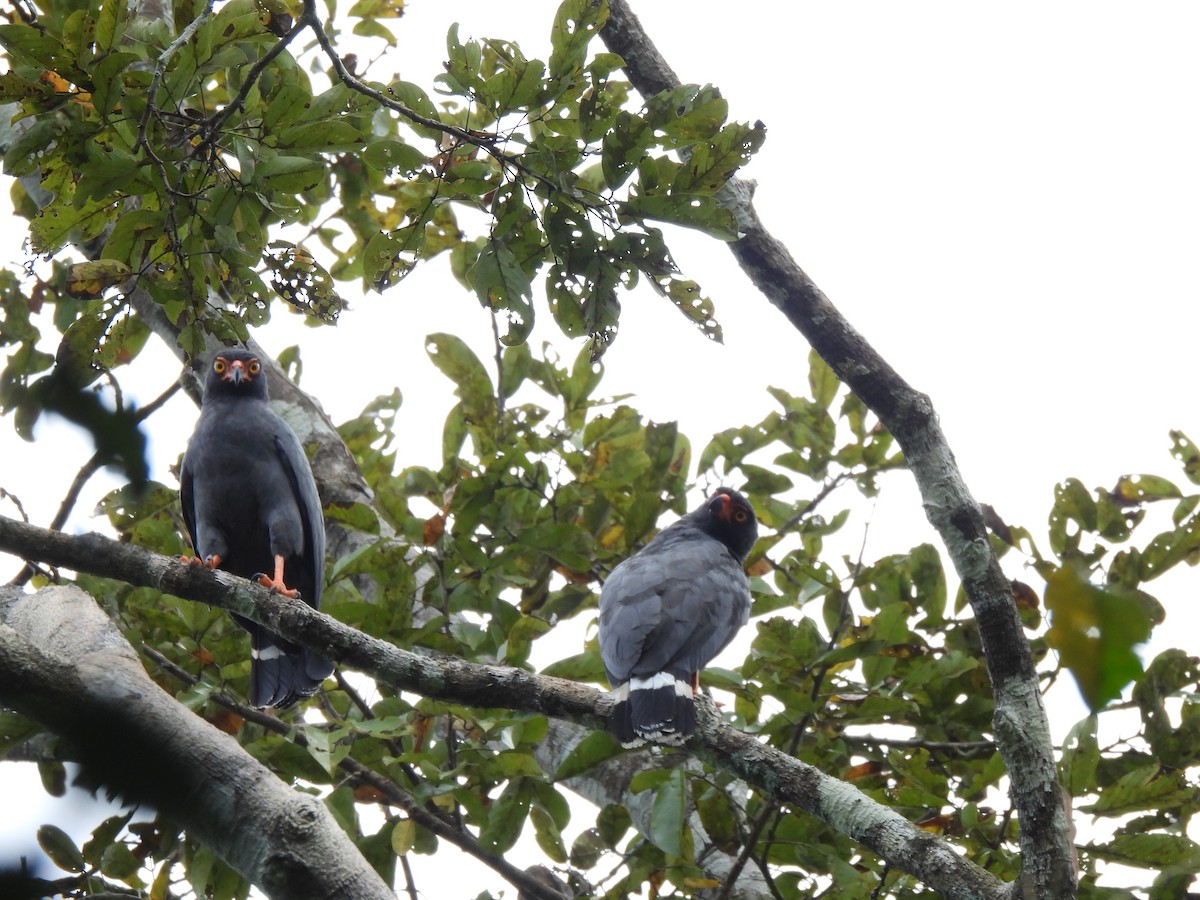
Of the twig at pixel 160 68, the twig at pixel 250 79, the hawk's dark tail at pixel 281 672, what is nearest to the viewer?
the twig at pixel 160 68

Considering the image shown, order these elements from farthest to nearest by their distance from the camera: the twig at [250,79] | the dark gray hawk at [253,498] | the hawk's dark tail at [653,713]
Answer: the dark gray hawk at [253,498] < the hawk's dark tail at [653,713] < the twig at [250,79]

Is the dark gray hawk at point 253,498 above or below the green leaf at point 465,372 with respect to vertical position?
below

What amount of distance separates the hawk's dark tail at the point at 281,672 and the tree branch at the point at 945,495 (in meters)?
2.39

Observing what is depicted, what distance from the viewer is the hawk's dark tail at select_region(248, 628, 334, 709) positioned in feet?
14.8

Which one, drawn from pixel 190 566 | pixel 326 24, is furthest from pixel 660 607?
pixel 326 24

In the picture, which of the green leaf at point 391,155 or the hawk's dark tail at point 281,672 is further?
the hawk's dark tail at point 281,672

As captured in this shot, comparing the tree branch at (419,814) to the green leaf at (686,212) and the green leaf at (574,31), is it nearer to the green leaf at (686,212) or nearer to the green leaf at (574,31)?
the green leaf at (686,212)

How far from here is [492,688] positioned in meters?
3.44

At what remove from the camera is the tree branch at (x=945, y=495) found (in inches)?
115

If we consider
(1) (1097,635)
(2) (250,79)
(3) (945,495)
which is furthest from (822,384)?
(1) (1097,635)

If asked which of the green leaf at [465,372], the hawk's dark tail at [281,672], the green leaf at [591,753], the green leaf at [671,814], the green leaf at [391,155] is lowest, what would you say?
the green leaf at [671,814]

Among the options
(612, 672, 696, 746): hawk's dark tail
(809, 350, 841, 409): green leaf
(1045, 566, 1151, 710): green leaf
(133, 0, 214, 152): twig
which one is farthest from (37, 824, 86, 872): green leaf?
(809, 350, 841, 409): green leaf

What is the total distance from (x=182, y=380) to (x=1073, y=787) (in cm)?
463

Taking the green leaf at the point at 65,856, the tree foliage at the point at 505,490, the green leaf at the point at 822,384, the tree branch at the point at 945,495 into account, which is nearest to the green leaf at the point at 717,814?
the tree foliage at the point at 505,490
